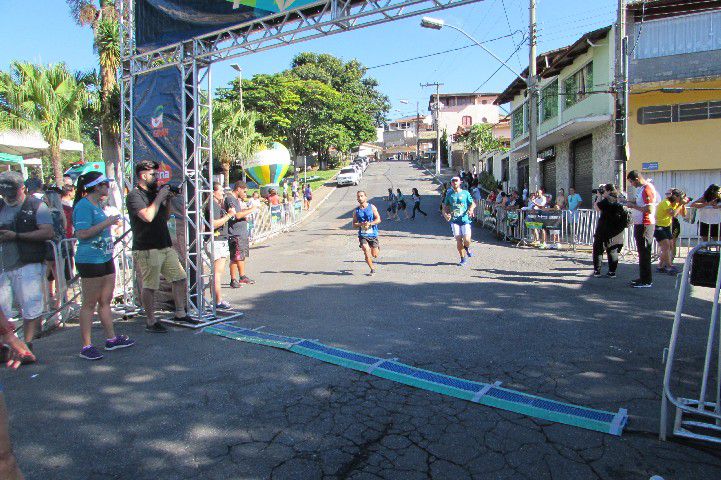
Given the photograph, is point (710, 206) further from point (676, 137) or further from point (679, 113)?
point (679, 113)

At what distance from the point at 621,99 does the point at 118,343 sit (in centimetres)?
1560

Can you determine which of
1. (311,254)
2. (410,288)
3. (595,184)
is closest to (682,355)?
(410,288)

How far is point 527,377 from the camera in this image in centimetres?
443

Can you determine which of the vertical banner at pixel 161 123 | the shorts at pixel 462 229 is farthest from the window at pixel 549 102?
the vertical banner at pixel 161 123

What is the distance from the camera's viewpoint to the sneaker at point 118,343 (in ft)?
17.4

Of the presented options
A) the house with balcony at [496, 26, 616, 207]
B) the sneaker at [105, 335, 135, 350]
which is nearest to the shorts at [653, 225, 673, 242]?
the house with balcony at [496, 26, 616, 207]

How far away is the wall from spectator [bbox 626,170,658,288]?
29.7ft

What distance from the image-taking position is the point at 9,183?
17.2 feet

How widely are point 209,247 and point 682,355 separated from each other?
5597 millimetres

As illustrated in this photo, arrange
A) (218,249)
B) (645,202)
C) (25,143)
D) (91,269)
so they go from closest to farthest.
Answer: (91,269) < (218,249) < (645,202) < (25,143)

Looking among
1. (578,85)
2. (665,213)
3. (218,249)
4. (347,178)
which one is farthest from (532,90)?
(347,178)

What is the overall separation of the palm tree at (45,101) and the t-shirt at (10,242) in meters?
11.4

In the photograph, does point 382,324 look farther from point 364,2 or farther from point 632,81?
point 632,81

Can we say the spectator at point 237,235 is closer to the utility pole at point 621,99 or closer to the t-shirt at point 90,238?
the t-shirt at point 90,238
